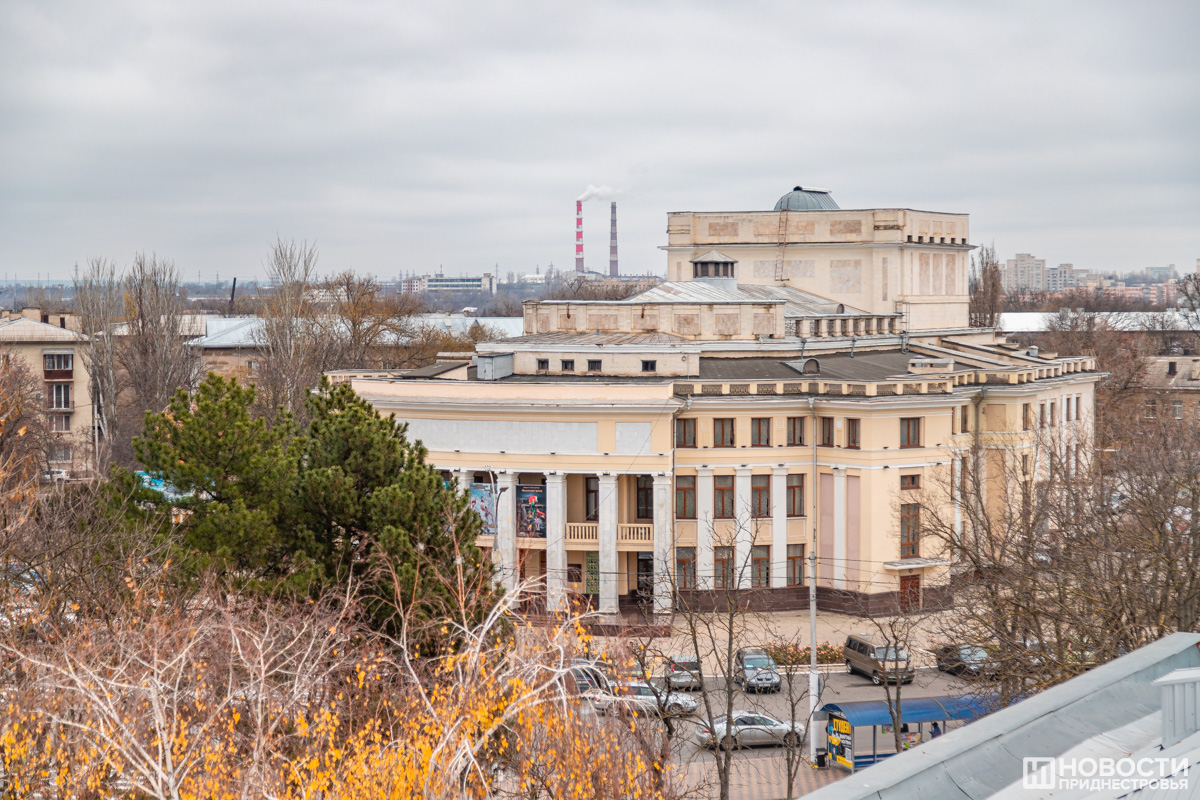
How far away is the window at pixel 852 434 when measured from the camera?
153ft

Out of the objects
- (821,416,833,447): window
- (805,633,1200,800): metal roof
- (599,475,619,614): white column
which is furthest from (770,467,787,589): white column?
(805,633,1200,800): metal roof

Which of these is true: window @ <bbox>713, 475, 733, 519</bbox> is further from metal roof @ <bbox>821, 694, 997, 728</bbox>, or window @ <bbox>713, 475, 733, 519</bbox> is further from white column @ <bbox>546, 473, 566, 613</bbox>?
metal roof @ <bbox>821, 694, 997, 728</bbox>

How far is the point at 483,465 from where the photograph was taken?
45.4 meters

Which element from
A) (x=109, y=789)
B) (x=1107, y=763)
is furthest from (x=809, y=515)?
(x=1107, y=763)

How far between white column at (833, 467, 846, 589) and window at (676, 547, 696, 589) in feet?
17.9

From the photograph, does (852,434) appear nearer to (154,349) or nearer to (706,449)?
(706,449)

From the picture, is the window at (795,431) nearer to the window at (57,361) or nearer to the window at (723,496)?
the window at (723,496)

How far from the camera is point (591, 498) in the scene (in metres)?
47.1

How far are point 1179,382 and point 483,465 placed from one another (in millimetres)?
62950

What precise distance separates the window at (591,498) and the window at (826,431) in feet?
28.4

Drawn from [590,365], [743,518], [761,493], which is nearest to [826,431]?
[761,493]

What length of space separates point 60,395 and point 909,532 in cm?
5612

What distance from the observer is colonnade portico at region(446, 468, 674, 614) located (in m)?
44.5

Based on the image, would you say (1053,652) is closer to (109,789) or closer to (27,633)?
(109,789)
